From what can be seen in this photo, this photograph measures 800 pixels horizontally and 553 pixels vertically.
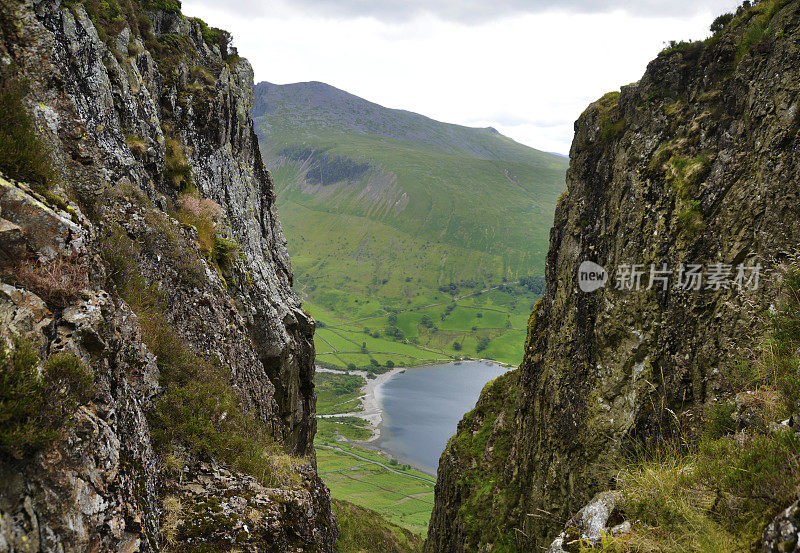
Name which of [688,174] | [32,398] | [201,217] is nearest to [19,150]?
[32,398]

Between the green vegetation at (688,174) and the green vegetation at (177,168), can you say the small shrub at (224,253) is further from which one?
the green vegetation at (688,174)

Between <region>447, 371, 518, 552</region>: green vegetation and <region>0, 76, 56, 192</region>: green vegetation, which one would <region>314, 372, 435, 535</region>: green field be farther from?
<region>0, 76, 56, 192</region>: green vegetation

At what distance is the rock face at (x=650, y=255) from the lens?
13.1 meters

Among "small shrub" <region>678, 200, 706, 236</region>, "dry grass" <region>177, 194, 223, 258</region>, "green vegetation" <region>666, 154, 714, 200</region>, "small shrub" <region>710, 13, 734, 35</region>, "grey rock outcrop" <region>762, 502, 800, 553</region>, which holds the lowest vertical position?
"grey rock outcrop" <region>762, 502, 800, 553</region>

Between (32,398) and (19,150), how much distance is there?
238 inches

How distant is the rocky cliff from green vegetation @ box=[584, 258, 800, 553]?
7.94 m

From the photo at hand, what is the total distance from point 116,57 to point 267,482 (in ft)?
60.0

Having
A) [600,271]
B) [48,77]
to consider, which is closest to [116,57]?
[48,77]

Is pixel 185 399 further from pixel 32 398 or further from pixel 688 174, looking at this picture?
pixel 688 174

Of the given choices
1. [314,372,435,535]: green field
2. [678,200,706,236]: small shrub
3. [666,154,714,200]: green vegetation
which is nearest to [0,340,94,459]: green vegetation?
[678,200,706,236]: small shrub

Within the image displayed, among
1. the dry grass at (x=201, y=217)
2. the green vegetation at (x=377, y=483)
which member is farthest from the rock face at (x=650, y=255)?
the green vegetation at (x=377, y=483)

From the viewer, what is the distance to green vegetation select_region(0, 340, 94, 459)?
16.8 ft

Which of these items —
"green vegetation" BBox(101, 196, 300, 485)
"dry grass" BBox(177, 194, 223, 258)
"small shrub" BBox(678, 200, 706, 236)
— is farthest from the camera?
"dry grass" BBox(177, 194, 223, 258)

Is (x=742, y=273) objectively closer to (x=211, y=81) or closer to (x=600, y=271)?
(x=600, y=271)
